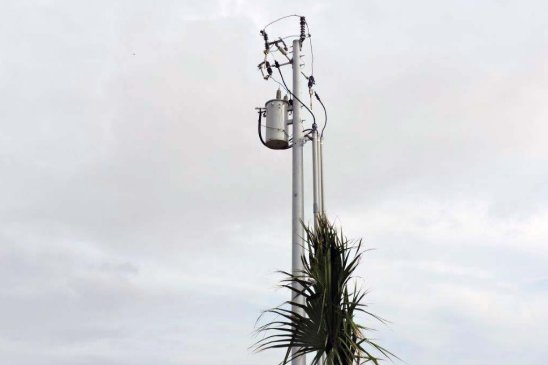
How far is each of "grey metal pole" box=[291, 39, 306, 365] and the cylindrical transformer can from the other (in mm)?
300

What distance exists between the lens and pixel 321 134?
14.7 m

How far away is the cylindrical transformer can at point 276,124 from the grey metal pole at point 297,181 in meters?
0.30

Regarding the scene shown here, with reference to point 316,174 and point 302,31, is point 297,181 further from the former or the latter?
point 302,31

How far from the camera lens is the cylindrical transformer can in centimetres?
1454

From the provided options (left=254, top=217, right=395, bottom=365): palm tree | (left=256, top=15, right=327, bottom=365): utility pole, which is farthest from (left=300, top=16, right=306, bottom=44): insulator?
(left=254, top=217, right=395, bottom=365): palm tree

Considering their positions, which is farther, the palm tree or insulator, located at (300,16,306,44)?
insulator, located at (300,16,306,44)

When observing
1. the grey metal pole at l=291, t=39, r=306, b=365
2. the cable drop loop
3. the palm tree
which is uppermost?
the cable drop loop

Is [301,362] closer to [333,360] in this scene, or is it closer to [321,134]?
[333,360]

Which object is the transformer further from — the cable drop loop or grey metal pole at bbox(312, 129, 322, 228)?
the cable drop loop

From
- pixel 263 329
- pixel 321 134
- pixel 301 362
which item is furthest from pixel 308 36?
pixel 263 329

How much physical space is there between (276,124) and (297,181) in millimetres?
1582

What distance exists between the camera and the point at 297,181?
13.7m

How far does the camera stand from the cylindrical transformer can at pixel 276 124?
47.7 feet

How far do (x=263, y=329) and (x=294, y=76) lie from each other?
7.35 metres
